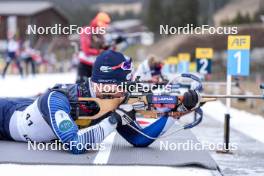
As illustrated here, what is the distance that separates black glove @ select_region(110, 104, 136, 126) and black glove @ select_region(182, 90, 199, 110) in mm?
521

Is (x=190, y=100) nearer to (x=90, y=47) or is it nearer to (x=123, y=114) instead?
(x=123, y=114)

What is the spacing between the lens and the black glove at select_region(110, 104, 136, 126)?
652cm

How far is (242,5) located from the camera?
65.8 meters

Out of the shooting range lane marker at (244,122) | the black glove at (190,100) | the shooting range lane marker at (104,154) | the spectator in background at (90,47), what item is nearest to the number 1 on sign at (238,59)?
the shooting range lane marker at (244,122)

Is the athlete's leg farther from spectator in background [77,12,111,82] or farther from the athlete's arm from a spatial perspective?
spectator in background [77,12,111,82]

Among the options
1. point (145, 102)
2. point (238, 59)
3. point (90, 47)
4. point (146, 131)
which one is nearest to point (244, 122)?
point (90, 47)

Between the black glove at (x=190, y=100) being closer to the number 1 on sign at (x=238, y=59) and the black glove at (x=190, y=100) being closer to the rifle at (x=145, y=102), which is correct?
the rifle at (x=145, y=102)

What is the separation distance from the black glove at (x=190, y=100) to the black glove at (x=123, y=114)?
1.71ft

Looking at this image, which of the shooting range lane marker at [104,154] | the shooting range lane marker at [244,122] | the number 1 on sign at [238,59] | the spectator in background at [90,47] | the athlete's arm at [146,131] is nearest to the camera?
the shooting range lane marker at [104,154]

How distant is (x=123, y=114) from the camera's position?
6.52m

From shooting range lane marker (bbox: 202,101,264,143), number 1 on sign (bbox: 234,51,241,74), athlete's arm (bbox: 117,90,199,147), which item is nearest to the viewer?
athlete's arm (bbox: 117,90,199,147)

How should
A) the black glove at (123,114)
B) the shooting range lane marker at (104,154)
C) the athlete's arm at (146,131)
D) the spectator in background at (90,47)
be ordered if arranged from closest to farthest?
the shooting range lane marker at (104,154) < the black glove at (123,114) < the athlete's arm at (146,131) < the spectator in background at (90,47)

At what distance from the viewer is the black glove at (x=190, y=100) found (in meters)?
6.54

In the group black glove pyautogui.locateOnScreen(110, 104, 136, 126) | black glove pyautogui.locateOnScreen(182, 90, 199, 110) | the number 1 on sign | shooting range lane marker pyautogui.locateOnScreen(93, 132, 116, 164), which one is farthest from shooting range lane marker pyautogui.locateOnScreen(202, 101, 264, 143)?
black glove pyautogui.locateOnScreen(110, 104, 136, 126)
